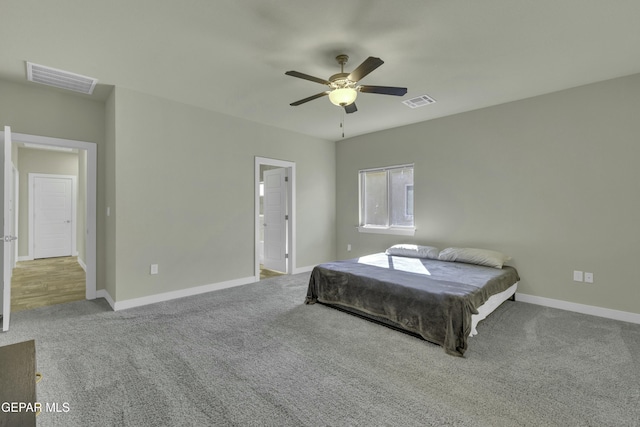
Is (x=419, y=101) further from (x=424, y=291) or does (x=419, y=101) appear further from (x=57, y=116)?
(x=57, y=116)

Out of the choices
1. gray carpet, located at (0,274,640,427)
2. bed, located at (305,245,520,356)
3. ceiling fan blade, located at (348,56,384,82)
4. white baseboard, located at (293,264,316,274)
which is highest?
ceiling fan blade, located at (348,56,384,82)

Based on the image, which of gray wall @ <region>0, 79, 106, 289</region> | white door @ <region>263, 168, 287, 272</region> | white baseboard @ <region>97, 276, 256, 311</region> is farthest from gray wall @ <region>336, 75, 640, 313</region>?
gray wall @ <region>0, 79, 106, 289</region>

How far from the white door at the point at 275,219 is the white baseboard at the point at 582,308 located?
388cm

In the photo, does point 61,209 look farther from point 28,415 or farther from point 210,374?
point 28,415

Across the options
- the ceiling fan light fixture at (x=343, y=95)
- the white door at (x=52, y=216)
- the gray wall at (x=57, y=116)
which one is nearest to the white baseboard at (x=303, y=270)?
the gray wall at (x=57, y=116)

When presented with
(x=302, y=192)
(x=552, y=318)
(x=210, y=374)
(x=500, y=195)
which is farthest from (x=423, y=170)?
(x=210, y=374)

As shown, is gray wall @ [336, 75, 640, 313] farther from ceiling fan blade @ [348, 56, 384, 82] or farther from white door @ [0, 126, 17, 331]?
white door @ [0, 126, 17, 331]

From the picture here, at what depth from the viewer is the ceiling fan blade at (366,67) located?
86.9 inches

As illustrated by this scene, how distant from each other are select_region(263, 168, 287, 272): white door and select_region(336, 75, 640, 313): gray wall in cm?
243

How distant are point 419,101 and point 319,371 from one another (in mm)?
3512

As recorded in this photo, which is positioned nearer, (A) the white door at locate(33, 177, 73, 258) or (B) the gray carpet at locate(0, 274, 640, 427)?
(B) the gray carpet at locate(0, 274, 640, 427)

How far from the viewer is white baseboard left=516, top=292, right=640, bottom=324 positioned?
322 cm

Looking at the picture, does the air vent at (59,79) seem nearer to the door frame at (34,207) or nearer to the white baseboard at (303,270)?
the white baseboard at (303,270)

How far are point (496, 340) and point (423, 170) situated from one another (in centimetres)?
290
